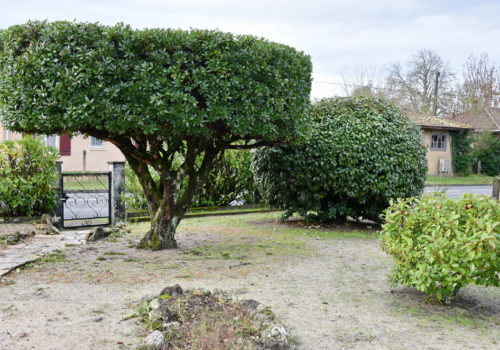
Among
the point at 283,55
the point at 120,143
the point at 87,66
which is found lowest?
the point at 120,143

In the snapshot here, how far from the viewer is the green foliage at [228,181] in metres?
12.7

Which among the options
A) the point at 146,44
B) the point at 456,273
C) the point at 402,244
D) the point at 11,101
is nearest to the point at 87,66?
the point at 146,44

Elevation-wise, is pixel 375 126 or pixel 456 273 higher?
pixel 375 126

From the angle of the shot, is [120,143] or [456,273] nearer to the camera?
[456,273]

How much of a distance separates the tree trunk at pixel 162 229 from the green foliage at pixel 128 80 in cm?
149

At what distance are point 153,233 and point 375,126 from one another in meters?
4.77

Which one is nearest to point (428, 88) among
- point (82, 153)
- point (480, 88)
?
point (480, 88)

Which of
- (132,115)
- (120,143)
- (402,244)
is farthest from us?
(120,143)

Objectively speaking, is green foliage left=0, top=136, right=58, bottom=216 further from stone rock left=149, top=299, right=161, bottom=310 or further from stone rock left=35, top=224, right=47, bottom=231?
stone rock left=149, top=299, right=161, bottom=310

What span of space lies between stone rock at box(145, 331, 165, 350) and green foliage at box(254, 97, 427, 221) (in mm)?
6058

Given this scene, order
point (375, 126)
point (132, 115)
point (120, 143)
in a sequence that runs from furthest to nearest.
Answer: point (375, 126) < point (120, 143) < point (132, 115)

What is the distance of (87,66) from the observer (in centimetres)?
599

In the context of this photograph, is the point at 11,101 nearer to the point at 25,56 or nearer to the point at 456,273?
the point at 25,56

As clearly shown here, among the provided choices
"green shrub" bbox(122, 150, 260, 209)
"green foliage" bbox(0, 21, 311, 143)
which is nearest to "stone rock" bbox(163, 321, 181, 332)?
"green foliage" bbox(0, 21, 311, 143)
